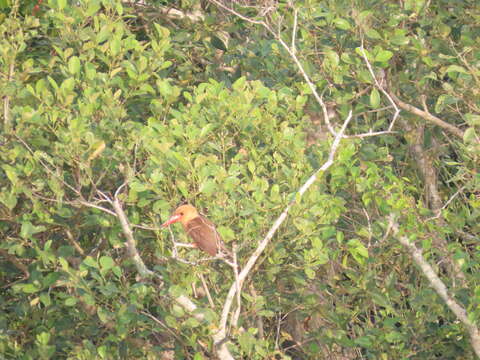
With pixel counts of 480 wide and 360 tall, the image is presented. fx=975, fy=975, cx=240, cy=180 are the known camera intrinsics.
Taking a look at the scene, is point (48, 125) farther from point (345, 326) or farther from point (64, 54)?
point (345, 326)

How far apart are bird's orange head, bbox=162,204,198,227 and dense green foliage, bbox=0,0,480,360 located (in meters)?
0.12

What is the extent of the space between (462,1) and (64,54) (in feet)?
9.11

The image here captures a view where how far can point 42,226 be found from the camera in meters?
5.66

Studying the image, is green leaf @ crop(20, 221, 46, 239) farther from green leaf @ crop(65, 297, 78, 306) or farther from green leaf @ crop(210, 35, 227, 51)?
green leaf @ crop(210, 35, 227, 51)

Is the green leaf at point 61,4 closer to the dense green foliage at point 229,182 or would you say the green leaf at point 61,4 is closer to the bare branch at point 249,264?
the dense green foliage at point 229,182

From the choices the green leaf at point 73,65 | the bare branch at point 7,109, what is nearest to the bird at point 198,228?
the bare branch at point 7,109

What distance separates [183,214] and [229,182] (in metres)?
0.30

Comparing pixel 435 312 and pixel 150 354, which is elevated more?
pixel 435 312

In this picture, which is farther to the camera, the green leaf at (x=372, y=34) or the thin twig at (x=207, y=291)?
the green leaf at (x=372, y=34)

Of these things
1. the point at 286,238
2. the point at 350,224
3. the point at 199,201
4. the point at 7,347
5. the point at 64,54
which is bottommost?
the point at 7,347

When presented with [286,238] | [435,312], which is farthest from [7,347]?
[435,312]

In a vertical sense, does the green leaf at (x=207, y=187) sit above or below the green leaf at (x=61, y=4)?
below

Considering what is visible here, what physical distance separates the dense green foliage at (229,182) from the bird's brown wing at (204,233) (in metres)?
0.10

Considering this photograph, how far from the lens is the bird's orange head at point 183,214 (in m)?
4.98
